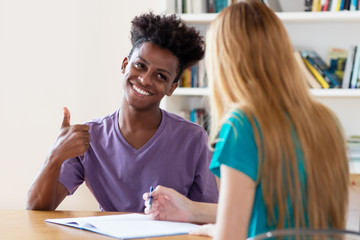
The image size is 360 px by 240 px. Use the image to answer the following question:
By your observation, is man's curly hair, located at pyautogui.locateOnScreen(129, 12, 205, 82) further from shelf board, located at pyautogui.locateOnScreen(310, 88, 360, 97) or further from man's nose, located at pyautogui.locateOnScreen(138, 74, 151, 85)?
shelf board, located at pyautogui.locateOnScreen(310, 88, 360, 97)

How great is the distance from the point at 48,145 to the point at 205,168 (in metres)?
1.54

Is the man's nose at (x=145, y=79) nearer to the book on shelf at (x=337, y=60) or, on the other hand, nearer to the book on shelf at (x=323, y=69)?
the book on shelf at (x=323, y=69)

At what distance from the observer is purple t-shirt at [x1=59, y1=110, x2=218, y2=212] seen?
192cm

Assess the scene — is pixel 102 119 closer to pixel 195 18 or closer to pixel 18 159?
pixel 195 18

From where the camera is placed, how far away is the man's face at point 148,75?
1935 mm

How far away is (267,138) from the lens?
1.05 meters

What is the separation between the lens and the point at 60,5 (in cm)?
322

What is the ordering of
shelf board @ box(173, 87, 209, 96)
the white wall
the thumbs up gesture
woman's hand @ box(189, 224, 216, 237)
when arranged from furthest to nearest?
1. the white wall
2. shelf board @ box(173, 87, 209, 96)
3. the thumbs up gesture
4. woman's hand @ box(189, 224, 216, 237)

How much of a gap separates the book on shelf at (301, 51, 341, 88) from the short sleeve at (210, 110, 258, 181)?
1829 millimetres

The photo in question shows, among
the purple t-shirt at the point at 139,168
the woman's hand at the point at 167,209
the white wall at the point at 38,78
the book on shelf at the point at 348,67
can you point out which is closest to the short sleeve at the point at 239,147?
the woman's hand at the point at 167,209

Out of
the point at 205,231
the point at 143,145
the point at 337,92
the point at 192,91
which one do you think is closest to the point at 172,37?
the point at 143,145

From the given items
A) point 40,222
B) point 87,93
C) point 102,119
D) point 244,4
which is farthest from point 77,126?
point 87,93

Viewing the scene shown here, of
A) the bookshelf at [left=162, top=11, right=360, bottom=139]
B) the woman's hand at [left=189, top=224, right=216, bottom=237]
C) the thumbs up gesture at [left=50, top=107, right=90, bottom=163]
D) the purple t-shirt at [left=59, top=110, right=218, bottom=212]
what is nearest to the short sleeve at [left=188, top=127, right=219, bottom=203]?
the purple t-shirt at [left=59, top=110, right=218, bottom=212]

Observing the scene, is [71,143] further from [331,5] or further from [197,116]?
[331,5]
